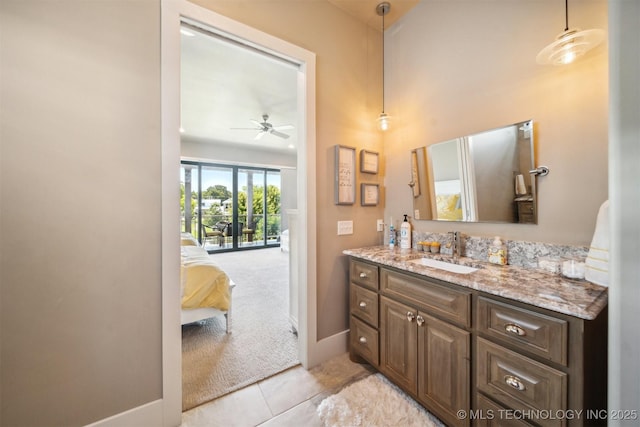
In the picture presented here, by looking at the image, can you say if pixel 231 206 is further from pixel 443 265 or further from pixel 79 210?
pixel 443 265

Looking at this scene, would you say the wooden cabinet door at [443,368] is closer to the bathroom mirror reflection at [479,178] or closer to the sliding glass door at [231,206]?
the bathroom mirror reflection at [479,178]

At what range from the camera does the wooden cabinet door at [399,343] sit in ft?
4.78

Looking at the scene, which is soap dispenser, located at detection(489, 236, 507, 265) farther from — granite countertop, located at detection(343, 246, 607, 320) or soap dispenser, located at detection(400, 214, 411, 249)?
soap dispenser, located at detection(400, 214, 411, 249)

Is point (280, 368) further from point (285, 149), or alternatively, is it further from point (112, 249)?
point (285, 149)

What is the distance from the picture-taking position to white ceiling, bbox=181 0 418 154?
6.86ft

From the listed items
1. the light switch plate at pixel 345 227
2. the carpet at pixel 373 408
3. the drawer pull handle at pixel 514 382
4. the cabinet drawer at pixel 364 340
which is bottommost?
the carpet at pixel 373 408

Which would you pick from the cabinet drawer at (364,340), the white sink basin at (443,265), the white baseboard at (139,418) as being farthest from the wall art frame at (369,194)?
the white baseboard at (139,418)

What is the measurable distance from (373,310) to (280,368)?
92cm

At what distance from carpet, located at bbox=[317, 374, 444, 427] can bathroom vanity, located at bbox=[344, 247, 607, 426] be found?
0.11 m

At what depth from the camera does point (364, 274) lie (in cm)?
180

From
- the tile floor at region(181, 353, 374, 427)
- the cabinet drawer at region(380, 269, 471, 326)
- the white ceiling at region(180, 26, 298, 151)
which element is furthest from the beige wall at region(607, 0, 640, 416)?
the white ceiling at region(180, 26, 298, 151)

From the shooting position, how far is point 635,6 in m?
0.71

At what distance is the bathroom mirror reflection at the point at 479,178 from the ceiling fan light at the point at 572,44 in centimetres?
36

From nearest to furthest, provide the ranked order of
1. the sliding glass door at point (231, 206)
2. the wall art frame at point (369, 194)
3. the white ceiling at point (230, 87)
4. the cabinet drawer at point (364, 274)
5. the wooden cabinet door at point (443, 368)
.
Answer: the wooden cabinet door at point (443, 368) < the cabinet drawer at point (364, 274) < the wall art frame at point (369, 194) < the white ceiling at point (230, 87) < the sliding glass door at point (231, 206)
